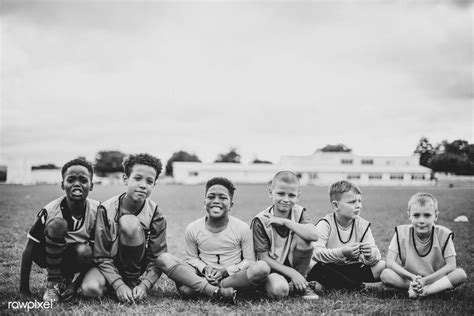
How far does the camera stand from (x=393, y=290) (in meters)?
→ 4.06

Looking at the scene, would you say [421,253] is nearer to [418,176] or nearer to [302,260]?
[302,260]

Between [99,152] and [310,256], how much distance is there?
86.0 m

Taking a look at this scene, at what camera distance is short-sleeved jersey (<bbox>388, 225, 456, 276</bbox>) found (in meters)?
3.83

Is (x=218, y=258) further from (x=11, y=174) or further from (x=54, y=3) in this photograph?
(x=11, y=174)

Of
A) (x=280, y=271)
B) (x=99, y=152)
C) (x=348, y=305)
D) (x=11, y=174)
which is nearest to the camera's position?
(x=348, y=305)

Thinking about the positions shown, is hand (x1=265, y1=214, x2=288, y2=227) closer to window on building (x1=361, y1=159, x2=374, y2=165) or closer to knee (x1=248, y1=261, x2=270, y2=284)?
knee (x1=248, y1=261, x2=270, y2=284)

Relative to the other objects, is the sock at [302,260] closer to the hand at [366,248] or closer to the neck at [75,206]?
the hand at [366,248]

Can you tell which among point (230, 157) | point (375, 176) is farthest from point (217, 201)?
point (230, 157)

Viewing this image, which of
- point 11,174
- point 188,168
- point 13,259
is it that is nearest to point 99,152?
point 188,168

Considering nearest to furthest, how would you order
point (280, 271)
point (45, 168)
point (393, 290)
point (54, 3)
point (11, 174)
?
1. point (280, 271)
2. point (393, 290)
3. point (54, 3)
4. point (11, 174)
5. point (45, 168)

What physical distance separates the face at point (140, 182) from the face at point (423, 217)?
8.88 ft

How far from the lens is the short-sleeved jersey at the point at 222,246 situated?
3854 mm

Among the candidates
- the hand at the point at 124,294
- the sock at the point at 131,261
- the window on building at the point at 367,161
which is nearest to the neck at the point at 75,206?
the sock at the point at 131,261

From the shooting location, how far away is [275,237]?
3.97m
